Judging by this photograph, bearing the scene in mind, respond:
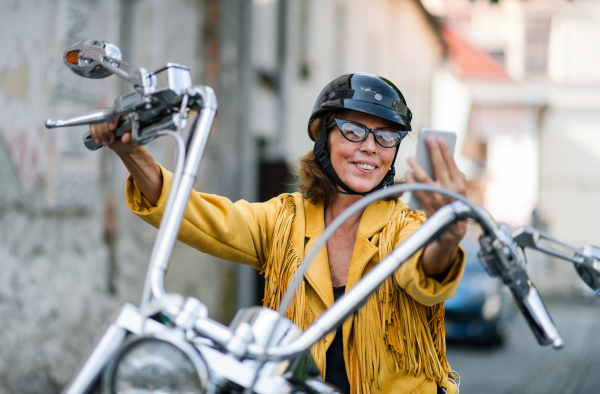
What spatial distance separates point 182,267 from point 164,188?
5584mm

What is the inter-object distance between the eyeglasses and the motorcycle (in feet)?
2.48

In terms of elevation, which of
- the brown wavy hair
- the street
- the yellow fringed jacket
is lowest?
the street

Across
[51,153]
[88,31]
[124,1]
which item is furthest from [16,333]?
[124,1]

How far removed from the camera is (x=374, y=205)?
8.36ft

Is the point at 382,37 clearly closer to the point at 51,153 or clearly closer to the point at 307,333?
the point at 51,153

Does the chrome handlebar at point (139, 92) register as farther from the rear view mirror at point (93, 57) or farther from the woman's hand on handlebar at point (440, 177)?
the woman's hand on handlebar at point (440, 177)

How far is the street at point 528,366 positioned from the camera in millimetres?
8273

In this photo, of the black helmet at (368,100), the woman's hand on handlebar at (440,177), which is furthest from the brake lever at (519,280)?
the black helmet at (368,100)

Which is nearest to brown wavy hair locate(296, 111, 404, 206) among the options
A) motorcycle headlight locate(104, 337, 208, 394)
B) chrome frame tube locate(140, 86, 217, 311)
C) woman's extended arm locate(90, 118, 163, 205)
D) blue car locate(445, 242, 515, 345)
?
woman's extended arm locate(90, 118, 163, 205)

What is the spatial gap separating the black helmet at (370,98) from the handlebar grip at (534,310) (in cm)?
95

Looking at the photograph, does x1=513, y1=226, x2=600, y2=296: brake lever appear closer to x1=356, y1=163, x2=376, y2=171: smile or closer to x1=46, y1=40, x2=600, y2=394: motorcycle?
x1=46, y1=40, x2=600, y2=394: motorcycle

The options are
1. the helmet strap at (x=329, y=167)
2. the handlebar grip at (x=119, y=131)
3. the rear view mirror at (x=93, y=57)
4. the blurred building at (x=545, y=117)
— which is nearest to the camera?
the rear view mirror at (x=93, y=57)

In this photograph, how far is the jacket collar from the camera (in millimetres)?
2369

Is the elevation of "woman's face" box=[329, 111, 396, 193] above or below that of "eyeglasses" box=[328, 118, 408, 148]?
below
